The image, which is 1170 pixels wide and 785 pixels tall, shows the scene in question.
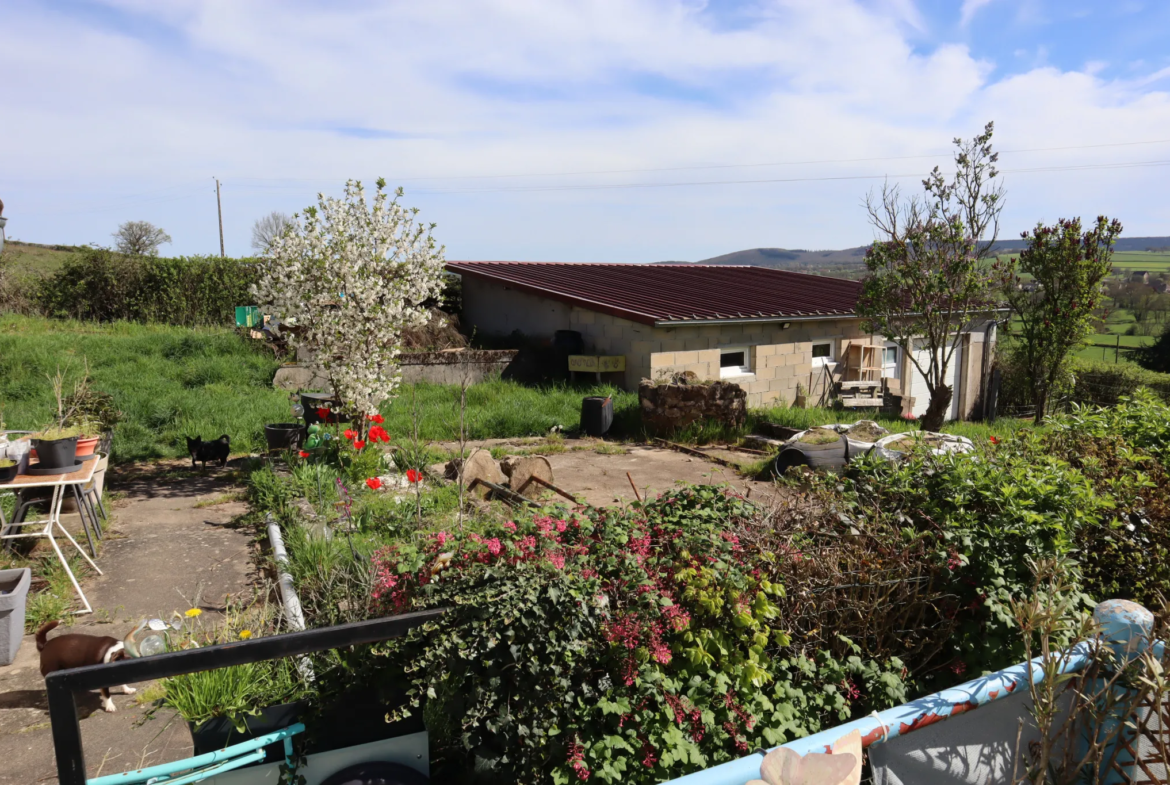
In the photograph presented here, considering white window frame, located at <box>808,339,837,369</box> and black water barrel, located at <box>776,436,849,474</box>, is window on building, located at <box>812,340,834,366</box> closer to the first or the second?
white window frame, located at <box>808,339,837,369</box>

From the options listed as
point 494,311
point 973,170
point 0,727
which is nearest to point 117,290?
point 494,311

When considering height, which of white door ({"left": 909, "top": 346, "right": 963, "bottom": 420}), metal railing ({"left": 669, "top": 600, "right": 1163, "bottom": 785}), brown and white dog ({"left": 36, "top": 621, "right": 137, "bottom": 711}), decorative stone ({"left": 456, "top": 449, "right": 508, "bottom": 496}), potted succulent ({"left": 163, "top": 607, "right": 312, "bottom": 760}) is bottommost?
white door ({"left": 909, "top": 346, "right": 963, "bottom": 420})

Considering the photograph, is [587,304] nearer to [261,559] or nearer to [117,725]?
[261,559]

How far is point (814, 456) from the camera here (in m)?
8.95

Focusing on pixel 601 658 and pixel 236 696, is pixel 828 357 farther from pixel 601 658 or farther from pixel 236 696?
pixel 236 696

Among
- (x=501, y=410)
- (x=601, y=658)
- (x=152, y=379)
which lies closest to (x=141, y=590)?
(x=601, y=658)

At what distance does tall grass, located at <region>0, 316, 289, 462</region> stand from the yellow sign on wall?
5546mm

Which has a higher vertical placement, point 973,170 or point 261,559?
point 973,170

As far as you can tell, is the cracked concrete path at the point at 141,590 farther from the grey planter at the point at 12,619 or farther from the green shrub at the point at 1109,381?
the green shrub at the point at 1109,381

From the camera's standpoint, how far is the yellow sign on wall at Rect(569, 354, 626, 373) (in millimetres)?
14641

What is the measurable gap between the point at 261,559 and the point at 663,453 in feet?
21.7

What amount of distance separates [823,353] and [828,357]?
19cm

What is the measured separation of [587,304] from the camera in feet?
49.9

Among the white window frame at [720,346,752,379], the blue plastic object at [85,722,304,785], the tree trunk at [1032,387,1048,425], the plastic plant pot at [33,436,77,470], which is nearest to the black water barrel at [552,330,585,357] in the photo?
the white window frame at [720,346,752,379]
